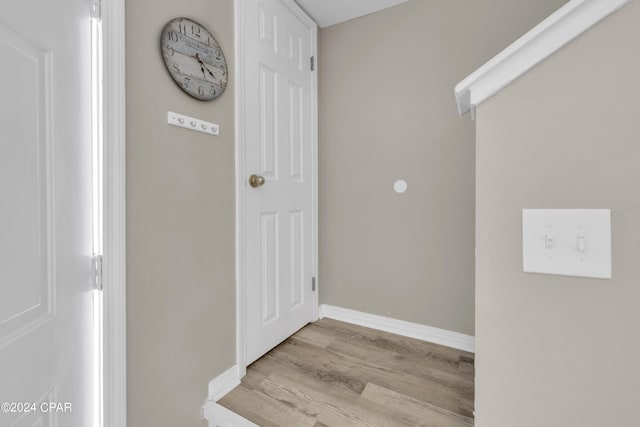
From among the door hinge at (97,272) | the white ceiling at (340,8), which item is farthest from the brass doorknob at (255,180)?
the white ceiling at (340,8)

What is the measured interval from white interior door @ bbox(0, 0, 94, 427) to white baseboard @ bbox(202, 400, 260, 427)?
43 centimetres

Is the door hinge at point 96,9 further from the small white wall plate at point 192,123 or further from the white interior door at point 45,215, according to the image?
the small white wall plate at point 192,123

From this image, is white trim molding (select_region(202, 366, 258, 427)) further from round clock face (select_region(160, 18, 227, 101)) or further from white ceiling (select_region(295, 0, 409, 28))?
white ceiling (select_region(295, 0, 409, 28))

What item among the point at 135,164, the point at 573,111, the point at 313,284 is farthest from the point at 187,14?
the point at 313,284

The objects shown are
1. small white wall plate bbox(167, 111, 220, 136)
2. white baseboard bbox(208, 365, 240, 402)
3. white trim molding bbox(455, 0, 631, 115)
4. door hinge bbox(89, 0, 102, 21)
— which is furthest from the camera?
white baseboard bbox(208, 365, 240, 402)

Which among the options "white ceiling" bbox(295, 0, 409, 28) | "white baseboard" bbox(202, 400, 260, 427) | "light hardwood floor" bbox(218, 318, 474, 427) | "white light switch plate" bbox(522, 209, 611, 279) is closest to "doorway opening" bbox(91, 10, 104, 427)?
"white baseboard" bbox(202, 400, 260, 427)

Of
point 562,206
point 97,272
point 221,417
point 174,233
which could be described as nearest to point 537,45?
point 562,206

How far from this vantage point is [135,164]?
94cm

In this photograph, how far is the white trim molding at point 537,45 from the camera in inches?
21.0

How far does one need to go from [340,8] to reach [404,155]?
107 centimetres

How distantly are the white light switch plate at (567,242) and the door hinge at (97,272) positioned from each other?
120 cm

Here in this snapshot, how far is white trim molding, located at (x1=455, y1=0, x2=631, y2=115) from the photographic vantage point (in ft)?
1.75

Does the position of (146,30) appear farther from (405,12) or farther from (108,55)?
(405,12)

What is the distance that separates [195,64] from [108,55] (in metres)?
0.32
